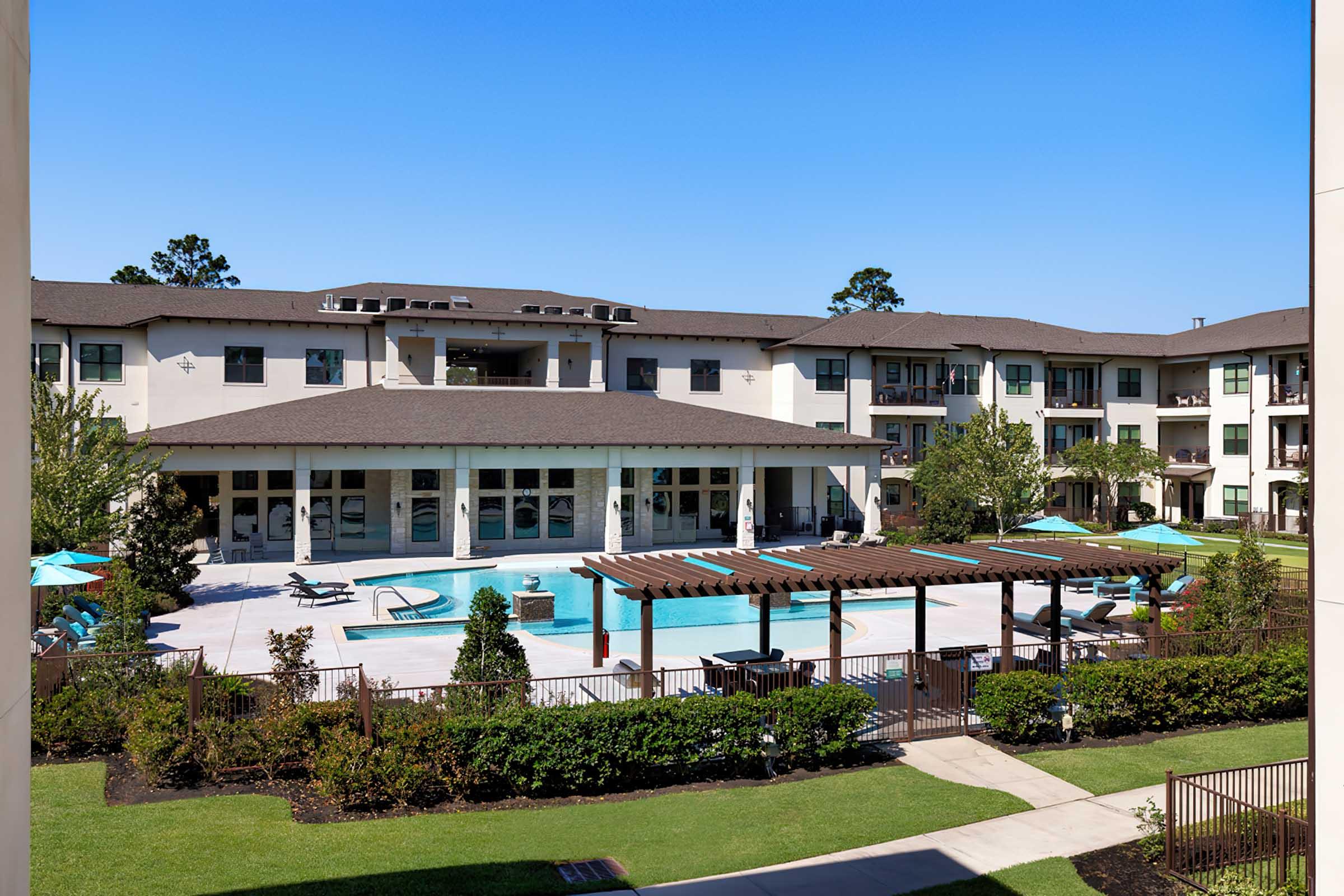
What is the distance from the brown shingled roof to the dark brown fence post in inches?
874

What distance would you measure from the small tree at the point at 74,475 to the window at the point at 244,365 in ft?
42.7

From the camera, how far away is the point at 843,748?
15023 mm

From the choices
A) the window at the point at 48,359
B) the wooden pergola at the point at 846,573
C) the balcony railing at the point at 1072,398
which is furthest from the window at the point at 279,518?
the balcony railing at the point at 1072,398

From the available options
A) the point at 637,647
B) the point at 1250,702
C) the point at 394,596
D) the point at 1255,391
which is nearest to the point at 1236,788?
the point at 1250,702

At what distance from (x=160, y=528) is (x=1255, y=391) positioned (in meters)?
48.7

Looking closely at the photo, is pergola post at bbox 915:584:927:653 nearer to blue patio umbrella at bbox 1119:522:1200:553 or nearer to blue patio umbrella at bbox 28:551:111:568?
blue patio umbrella at bbox 1119:522:1200:553

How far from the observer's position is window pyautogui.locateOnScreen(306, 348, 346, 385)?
135 feet

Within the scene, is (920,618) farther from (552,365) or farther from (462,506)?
(552,365)

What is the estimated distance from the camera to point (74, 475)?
80.5ft

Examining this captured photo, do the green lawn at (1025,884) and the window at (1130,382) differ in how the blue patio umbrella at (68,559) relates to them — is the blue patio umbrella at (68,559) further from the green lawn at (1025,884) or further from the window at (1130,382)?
the window at (1130,382)

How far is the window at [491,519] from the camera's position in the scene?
39.4 meters

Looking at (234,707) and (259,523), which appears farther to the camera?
(259,523)

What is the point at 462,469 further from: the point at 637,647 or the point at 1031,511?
the point at 1031,511

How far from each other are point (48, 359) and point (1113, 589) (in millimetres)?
39063
